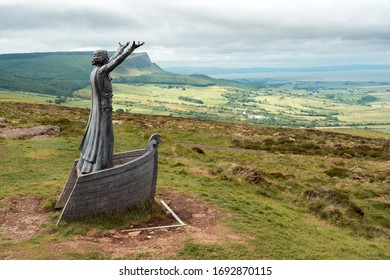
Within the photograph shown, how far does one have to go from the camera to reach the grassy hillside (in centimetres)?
1132

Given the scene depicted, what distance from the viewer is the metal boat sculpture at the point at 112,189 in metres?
12.5

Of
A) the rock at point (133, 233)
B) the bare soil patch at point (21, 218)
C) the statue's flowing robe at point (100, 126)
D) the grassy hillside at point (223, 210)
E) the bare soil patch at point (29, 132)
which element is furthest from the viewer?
the bare soil patch at point (29, 132)

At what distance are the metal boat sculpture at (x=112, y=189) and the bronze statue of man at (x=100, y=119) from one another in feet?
2.18

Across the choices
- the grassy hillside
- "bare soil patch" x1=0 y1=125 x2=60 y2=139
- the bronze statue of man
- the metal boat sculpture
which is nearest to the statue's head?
the bronze statue of man

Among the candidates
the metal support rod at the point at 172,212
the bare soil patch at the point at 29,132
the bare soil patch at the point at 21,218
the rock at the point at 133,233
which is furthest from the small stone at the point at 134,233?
the bare soil patch at the point at 29,132

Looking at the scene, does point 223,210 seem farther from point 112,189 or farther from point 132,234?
point 112,189

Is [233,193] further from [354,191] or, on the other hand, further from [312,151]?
[312,151]

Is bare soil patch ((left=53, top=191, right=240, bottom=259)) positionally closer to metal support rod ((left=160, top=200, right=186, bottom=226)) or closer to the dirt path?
the dirt path

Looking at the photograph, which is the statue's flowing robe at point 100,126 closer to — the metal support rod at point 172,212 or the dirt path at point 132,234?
the dirt path at point 132,234

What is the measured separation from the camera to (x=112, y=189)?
1305 centimetres

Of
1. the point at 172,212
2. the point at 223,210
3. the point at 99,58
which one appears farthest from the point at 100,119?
the point at 223,210

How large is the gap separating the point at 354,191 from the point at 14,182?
20433 mm
